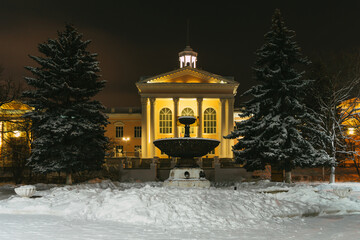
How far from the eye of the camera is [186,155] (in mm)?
15227

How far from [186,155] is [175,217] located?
21.3ft

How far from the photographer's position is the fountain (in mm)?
14461

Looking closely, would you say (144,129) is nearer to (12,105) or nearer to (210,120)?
(210,120)

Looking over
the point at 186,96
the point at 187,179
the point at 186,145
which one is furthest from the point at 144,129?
the point at 187,179

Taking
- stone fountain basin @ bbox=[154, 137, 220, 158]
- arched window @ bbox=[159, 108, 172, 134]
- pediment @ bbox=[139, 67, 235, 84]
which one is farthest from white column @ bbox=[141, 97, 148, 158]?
stone fountain basin @ bbox=[154, 137, 220, 158]

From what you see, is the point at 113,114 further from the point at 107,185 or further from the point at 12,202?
the point at 12,202

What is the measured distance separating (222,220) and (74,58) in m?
16.6

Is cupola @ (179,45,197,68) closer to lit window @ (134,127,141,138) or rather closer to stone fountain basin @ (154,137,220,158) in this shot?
lit window @ (134,127,141,138)

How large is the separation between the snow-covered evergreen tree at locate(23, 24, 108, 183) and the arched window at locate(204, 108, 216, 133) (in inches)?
901

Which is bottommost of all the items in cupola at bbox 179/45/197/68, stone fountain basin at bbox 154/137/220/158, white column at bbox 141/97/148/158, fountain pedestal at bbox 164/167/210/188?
fountain pedestal at bbox 164/167/210/188

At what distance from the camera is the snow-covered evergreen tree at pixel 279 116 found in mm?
21500

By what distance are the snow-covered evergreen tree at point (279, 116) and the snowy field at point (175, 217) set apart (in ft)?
32.1

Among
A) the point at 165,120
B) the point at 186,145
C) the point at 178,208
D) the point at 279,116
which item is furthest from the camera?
the point at 165,120

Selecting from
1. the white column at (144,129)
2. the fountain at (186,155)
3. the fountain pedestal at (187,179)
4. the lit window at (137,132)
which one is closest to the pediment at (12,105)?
the fountain at (186,155)
